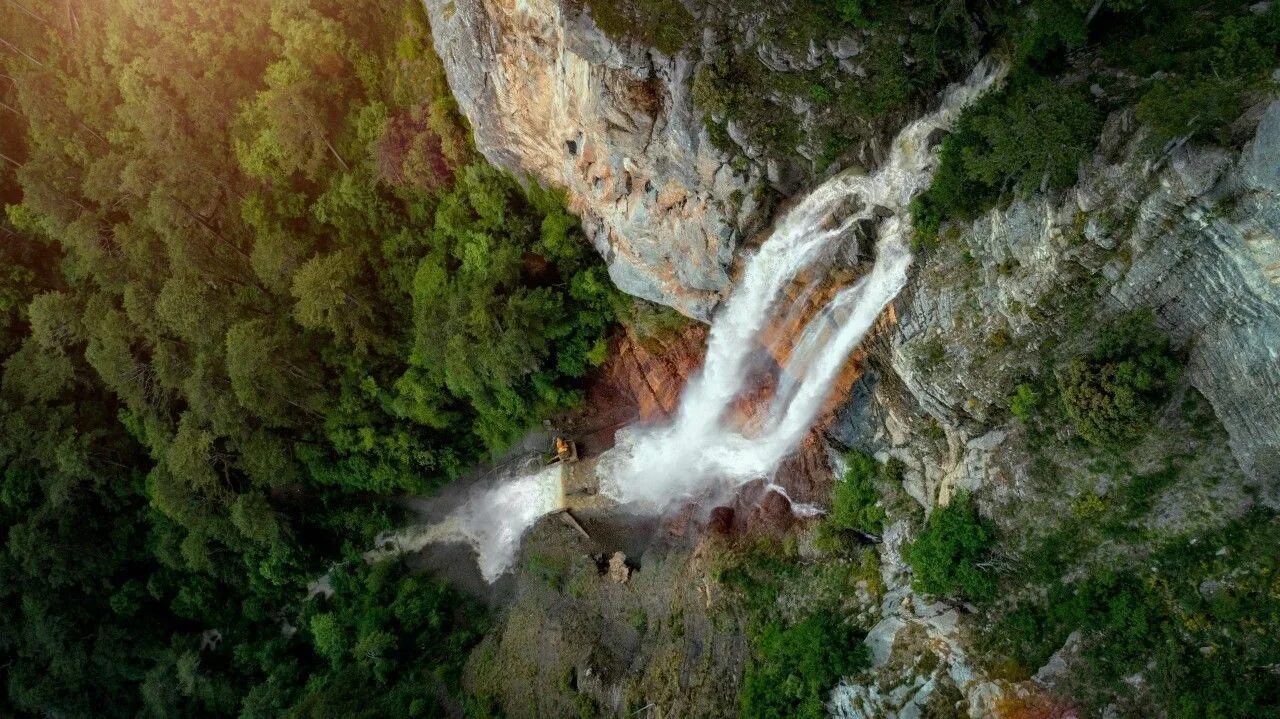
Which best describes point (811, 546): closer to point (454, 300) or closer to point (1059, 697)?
point (1059, 697)

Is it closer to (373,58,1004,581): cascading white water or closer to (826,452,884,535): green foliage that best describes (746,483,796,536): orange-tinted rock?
(373,58,1004,581): cascading white water

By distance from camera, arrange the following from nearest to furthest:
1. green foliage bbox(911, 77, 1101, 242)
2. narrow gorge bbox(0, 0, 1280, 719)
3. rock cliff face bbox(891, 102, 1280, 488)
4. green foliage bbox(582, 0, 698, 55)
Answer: rock cliff face bbox(891, 102, 1280, 488), green foliage bbox(911, 77, 1101, 242), narrow gorge bbox(0, 0, 1280, 719), green foliage bbox(582, 0, 698, 55)

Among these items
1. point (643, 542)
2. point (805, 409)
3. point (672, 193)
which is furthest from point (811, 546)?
point (672, 193)

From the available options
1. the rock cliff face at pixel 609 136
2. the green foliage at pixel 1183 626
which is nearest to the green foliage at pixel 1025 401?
the green foliage at pixel 1183 626

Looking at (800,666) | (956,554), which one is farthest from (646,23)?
(800,666)

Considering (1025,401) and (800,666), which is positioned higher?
(1025,401)

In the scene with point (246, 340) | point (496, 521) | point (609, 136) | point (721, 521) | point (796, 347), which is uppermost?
point (609, 136)

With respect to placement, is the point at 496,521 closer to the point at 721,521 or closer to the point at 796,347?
the point at 721,521

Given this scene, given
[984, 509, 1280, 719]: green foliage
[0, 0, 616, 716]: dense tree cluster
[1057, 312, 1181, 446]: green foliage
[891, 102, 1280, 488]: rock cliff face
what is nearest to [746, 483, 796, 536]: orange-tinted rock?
[891, 102, 1280, 488]: rock cliff face
